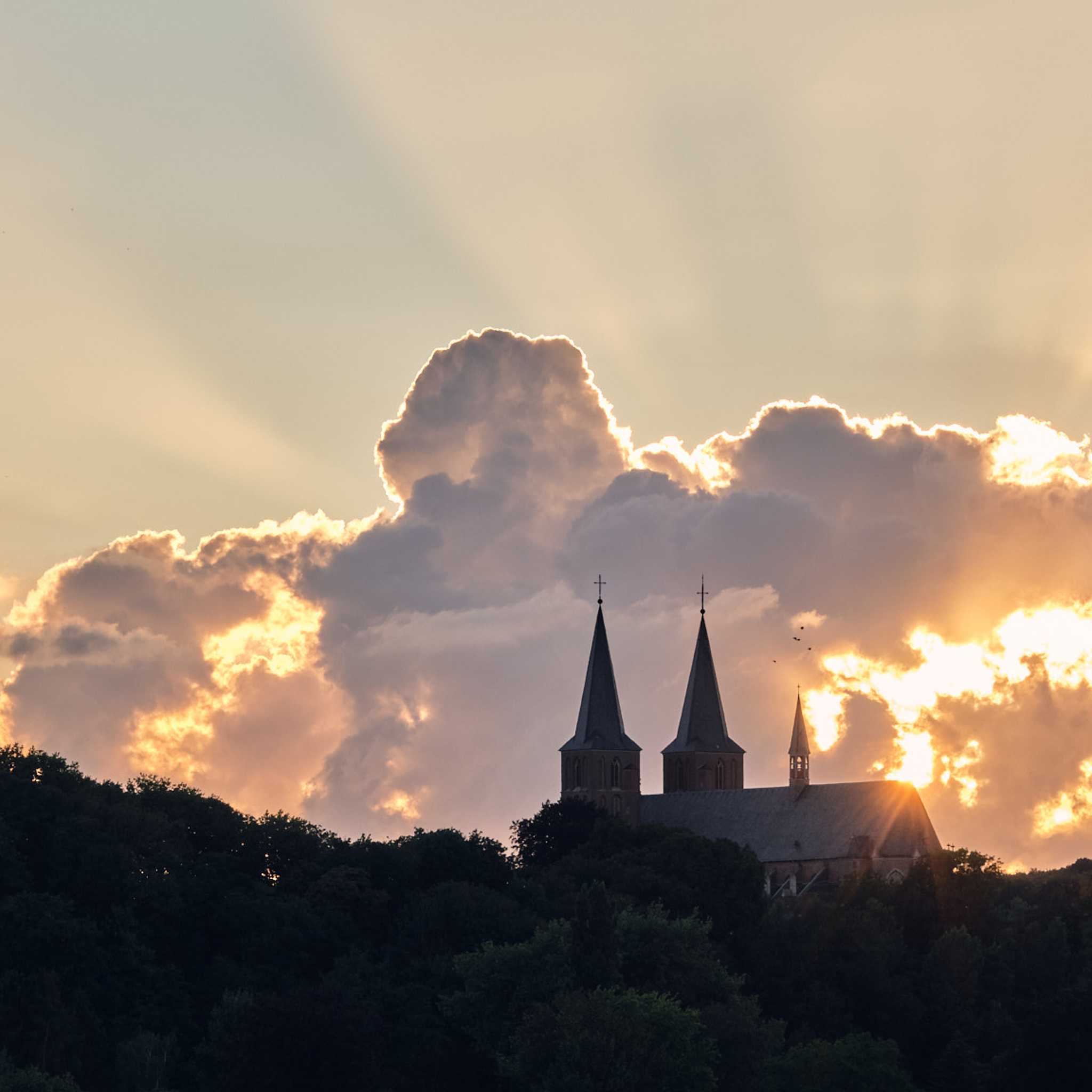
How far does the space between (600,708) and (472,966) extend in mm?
96606

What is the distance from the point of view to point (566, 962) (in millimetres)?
98188

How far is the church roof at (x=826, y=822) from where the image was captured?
188500 millimetres

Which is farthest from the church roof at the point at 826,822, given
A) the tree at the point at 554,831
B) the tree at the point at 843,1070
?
A: the tree at the point at 843,1070

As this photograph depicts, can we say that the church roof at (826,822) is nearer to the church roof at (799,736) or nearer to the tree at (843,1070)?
the church roof at (799,736)

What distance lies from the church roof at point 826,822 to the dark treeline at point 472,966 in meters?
42.6

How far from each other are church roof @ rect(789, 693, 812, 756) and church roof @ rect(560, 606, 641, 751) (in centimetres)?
1389

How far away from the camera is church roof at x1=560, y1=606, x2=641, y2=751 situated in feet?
639

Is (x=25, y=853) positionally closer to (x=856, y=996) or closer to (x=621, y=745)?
(x=856, y=996)

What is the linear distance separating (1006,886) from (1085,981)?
46614 millimetres

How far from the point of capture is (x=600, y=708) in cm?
19738

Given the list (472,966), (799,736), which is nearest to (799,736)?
(799,736)

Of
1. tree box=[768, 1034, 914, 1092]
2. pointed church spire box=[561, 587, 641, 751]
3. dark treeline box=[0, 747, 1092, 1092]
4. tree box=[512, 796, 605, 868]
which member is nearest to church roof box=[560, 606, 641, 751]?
pointed church spire box=[561, 587, 641, 751]

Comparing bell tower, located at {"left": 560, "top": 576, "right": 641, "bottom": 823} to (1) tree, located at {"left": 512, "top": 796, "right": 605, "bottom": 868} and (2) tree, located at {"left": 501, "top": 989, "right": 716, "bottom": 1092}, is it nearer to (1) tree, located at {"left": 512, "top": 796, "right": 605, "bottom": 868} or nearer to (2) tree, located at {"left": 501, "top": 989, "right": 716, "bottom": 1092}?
(1) tree, located at {"left": 512, "top": 796, "right": 605, "bottom": 868}

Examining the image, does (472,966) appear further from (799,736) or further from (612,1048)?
(799,736)
